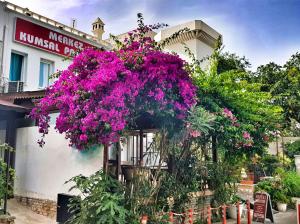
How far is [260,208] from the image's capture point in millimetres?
11039

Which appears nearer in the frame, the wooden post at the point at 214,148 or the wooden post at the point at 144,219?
the wooden post at the point at 144,219

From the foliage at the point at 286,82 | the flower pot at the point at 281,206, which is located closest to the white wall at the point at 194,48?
the foliage at the point at 286,82

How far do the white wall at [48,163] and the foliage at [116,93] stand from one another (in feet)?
8.46

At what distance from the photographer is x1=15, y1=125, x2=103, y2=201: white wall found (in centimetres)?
948

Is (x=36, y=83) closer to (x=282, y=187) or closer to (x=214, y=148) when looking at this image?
(x=214, y=148)

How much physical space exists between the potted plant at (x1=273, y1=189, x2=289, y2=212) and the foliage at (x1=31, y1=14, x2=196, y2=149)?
9.20m

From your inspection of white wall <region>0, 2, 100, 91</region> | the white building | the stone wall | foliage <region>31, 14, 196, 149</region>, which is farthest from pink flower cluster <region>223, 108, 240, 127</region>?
white wall <region>0, 2, 100, 91</region>

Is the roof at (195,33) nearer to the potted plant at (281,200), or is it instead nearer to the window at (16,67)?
the window at (16,67)

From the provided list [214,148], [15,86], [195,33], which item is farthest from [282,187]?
[15,86]

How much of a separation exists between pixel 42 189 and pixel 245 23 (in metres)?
8.43

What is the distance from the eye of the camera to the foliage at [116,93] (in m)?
6.22

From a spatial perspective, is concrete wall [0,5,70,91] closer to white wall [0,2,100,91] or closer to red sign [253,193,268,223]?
white wall [0,2,100,91]

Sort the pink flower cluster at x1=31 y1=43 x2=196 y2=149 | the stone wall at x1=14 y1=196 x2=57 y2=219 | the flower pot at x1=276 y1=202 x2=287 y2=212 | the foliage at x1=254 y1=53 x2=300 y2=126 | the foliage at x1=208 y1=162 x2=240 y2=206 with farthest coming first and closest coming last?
the foliage at x1=254 y1=53 x2=300 y2=126
the flower pot at x1=276 y1=202 x2=287 y2=212
the foliage at x1=208 y1=162 x2=240 y2=206
the stone wall at x1=14 y1=196 x2=57 y2=219
the pink flower cluster at x1=31 y1=43 x2=196 y2=149

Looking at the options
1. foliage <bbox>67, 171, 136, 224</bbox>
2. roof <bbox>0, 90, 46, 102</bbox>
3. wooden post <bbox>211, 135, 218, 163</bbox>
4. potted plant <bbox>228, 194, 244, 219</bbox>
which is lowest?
potted plant <bbox>228, 194, 244, 219</bbox>
